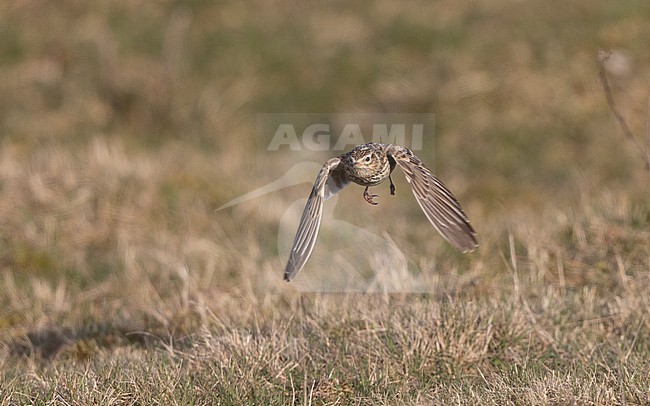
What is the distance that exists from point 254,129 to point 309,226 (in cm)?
835

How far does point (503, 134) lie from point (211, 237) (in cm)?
472

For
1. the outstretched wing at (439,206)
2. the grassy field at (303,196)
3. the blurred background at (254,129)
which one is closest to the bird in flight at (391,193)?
the outstretched wing at (439,206)

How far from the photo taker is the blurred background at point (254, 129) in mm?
7586

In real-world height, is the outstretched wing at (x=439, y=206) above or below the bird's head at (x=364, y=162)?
below

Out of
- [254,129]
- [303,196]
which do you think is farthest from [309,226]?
[254,129]

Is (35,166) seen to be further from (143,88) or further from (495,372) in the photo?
(495,372)

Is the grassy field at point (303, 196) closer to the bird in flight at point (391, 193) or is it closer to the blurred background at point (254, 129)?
the blurred background at point (254, 129)

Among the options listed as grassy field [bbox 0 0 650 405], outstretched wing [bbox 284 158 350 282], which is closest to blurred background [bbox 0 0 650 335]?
grassy field [bbox 0 0 650 405]

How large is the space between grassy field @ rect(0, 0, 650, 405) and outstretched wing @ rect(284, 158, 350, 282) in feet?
2.10

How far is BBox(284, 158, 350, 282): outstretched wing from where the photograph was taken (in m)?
4.40

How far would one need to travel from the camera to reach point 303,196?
1040cm

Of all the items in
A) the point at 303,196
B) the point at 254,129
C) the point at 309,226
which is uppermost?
the point at 254,129

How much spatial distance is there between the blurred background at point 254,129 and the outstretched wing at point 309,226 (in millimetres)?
2191

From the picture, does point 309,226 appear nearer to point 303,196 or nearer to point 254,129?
point 303,196
